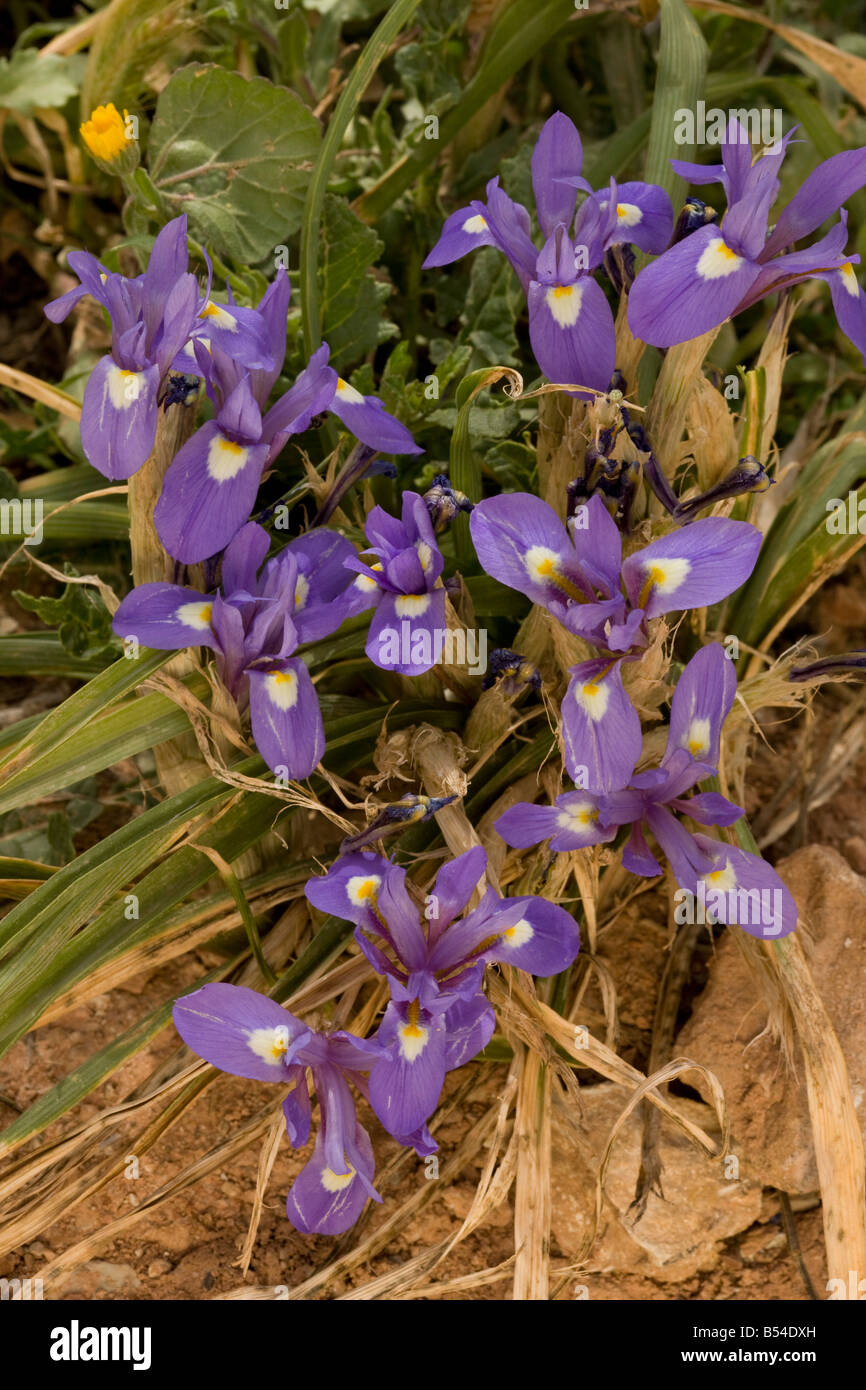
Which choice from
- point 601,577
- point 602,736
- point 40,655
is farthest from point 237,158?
point 602,736

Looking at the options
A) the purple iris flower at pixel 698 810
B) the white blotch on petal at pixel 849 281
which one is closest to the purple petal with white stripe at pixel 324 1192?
the purple iris flower at pixel 698 810

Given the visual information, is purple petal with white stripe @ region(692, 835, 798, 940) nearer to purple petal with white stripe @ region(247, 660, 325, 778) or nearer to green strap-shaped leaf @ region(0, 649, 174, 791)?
purple petal with white stripe @ region(247, 660, 325, 778)

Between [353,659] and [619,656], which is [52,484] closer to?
[353,659]

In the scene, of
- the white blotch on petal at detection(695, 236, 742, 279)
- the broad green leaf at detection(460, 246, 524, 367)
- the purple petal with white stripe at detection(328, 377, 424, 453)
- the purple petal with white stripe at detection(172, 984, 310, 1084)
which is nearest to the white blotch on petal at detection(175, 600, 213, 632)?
the purple petal with white stripe at detection(328, 377, 424, 453)

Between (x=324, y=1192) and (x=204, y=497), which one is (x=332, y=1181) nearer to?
(x=324, y=1192)

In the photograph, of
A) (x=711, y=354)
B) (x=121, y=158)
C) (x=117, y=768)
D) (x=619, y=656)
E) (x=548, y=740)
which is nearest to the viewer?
(x=619, y=656)
